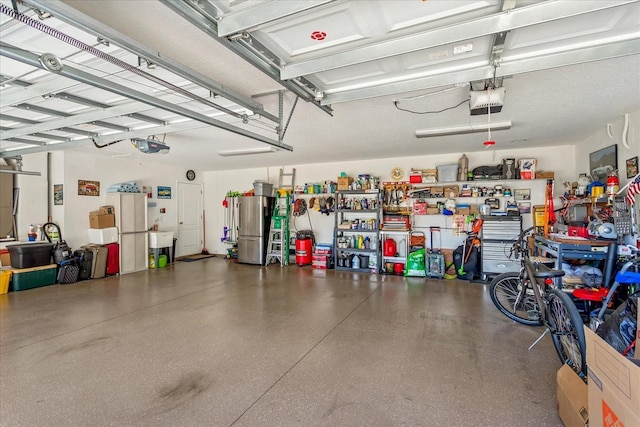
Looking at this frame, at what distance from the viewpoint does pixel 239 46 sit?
178 cm

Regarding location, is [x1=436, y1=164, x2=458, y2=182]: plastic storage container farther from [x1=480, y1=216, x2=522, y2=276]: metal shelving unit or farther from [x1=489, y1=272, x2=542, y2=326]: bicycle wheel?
[x1=489, y1=272, x2=542, y2=326]: bicycle wheel

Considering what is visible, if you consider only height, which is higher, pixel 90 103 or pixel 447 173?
pixel 90 103

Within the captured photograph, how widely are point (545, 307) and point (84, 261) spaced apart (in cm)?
Result: 715

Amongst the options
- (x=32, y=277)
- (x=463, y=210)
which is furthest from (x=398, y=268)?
(x=32, y=277)

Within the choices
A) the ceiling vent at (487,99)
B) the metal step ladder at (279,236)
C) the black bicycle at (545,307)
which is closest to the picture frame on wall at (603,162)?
the black bicycle at (545,307)

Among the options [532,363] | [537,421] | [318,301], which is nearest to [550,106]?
[532,363]

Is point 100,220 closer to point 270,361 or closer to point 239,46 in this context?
point 270,361

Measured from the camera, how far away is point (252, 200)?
24.6ft

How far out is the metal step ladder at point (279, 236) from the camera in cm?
737

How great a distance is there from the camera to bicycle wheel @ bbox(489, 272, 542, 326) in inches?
134

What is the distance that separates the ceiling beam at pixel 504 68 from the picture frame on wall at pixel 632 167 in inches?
95.4

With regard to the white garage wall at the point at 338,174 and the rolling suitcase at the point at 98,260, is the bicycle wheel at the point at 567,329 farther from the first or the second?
the rolling suitcase at the point at 98,260

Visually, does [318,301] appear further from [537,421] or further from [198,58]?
[198,58]

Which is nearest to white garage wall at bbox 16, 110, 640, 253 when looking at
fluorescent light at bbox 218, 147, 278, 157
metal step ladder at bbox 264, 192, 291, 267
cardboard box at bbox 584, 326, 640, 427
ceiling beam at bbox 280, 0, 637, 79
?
metal step ladder at bbox 264, 192, 291, 267
